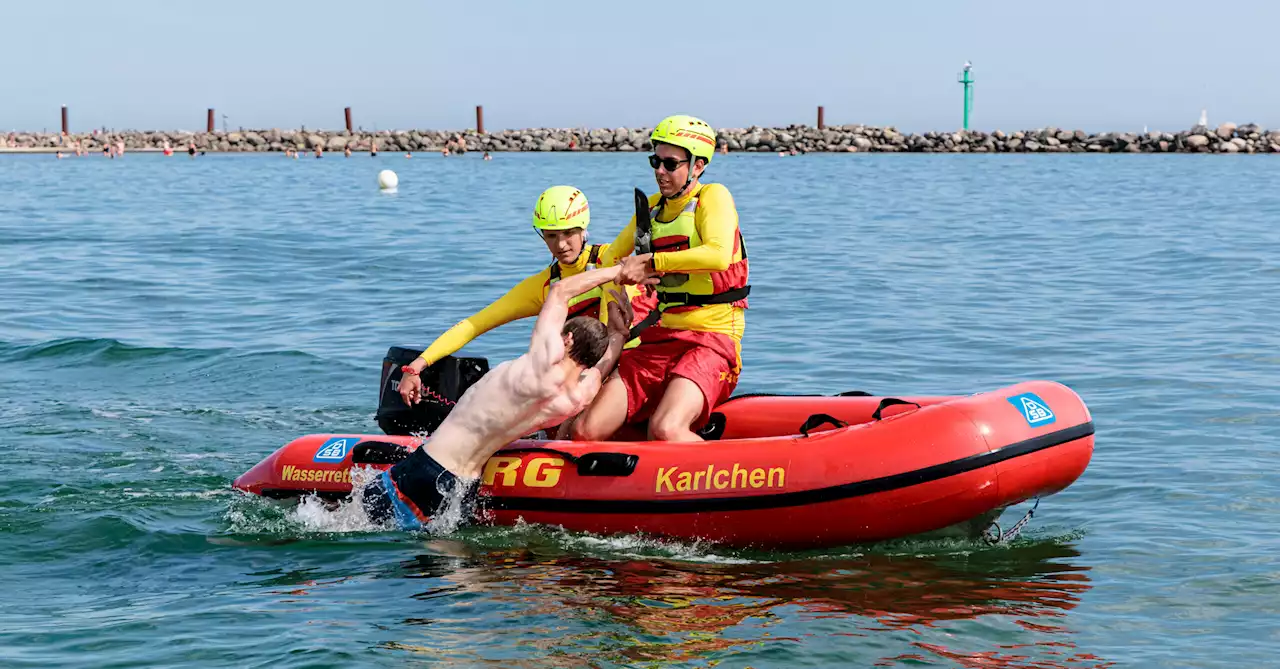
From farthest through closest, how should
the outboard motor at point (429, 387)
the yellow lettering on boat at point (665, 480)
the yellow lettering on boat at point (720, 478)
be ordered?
the outboard motor at point (429, 387)
the yellow lettering on boat at point (665, 480)
the yellow lettering on boat at point (720, 478)

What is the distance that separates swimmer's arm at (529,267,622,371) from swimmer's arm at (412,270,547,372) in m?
0.98

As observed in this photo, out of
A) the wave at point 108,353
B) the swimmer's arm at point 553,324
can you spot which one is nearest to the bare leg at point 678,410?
the swimmer's arm at point 553,324

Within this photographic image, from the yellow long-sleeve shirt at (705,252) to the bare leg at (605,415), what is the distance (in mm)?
394

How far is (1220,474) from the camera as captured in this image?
26.2 feet

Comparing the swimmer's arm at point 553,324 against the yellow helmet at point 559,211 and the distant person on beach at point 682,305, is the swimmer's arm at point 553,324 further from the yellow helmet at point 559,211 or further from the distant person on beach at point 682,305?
the yellow helmet at point 559,211

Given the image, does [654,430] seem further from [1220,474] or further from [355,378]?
[355,378]

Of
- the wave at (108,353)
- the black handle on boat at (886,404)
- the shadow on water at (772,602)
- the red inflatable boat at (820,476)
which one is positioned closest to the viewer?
the shadow on water at (772,602)

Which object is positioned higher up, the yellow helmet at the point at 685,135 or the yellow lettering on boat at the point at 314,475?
the yellow helmet at the point at 685,135

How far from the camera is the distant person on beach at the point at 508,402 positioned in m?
5.97

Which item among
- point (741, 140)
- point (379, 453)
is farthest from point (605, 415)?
point (741, 140)

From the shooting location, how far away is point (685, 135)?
6434 millimetres

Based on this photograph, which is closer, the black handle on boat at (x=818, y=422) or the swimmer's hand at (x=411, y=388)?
the black handle on boat at (x=818, y=422)

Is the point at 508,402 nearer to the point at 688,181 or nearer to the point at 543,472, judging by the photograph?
→ the point at 543,472

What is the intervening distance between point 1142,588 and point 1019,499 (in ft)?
2.17
